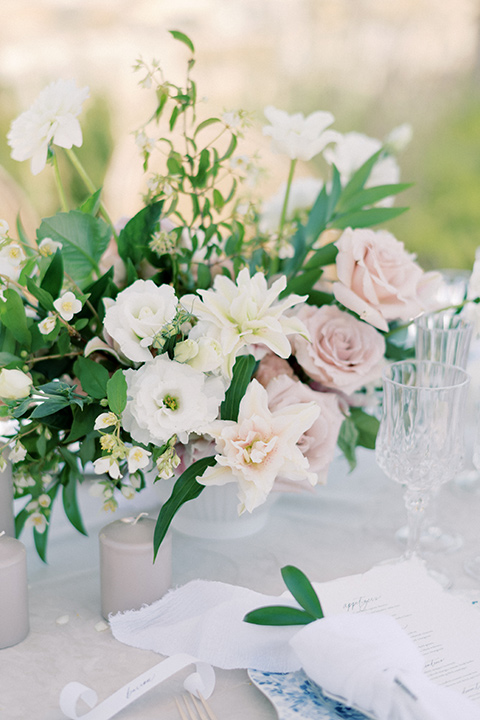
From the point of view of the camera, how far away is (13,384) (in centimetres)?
67

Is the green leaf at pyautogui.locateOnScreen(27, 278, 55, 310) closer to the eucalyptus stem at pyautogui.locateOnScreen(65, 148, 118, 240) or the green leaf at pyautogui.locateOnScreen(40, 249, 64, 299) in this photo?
the green leaf at pyautogui.locateOnScreen(40, 249, 64, 299)

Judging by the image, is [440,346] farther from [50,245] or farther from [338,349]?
[50,245]

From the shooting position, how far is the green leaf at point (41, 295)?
2.48 ft

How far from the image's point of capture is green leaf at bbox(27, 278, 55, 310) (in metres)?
0.76

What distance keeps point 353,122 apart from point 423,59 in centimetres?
59

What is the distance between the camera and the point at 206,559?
2.87 feet

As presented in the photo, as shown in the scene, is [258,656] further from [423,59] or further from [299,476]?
[423,59]

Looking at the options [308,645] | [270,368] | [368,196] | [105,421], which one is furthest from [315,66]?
[308,645]

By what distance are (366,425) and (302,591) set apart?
0.99 ft

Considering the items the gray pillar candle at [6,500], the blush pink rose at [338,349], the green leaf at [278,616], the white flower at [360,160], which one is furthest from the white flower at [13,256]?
the white flower at [360,160]

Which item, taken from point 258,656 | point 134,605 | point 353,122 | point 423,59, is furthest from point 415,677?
point 423,59

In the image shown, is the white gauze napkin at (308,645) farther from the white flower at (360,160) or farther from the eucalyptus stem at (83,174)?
the white flower at (360,160)

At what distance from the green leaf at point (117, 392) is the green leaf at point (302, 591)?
0.22m

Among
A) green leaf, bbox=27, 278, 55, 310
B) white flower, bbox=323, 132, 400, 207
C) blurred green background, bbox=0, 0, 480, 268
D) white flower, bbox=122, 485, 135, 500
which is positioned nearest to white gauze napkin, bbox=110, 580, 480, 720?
white flower, bbox=122, 485, 135, 500
